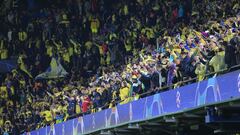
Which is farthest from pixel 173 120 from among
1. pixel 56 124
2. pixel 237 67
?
pixel 56 124

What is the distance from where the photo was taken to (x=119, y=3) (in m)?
38.9

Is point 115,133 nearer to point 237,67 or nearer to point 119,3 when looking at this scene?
point 237,67

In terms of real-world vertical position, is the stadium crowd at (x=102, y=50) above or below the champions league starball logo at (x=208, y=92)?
above

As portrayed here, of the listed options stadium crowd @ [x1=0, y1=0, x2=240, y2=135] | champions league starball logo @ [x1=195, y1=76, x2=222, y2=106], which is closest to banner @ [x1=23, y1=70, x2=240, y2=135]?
champions league starball logo @ [x1=195, y1=76, x2=222, y2=106]

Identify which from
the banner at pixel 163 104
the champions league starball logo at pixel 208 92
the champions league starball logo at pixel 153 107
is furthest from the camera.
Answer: the champions league starball logo at pixel 153 107

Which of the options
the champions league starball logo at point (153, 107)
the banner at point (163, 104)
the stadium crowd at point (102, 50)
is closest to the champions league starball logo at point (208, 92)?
the banner at point (163, 104)

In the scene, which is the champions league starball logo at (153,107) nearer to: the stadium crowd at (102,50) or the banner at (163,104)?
the banner at (163,104)

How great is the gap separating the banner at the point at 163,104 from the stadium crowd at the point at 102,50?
0.35m

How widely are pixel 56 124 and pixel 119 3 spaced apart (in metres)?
11.7

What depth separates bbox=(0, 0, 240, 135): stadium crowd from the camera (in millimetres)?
20750

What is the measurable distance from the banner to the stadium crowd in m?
0.35

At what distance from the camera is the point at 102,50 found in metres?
35.5

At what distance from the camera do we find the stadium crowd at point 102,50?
817 inches

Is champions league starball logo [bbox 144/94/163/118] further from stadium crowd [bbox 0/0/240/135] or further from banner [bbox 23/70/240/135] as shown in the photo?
stadium crowd [bbox 0/0/240/135]
